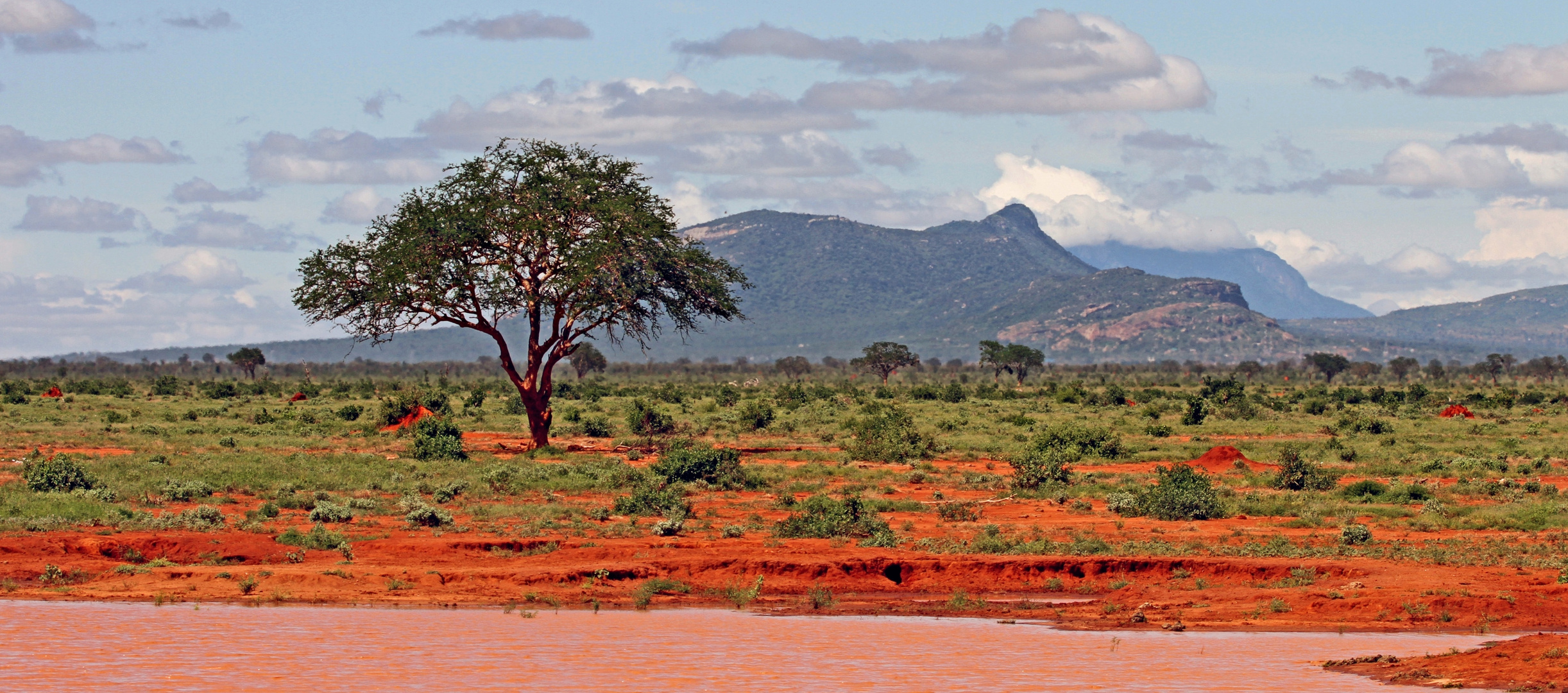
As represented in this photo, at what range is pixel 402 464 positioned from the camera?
35656 mm

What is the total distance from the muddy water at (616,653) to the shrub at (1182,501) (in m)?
10.4

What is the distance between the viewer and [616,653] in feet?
52.8

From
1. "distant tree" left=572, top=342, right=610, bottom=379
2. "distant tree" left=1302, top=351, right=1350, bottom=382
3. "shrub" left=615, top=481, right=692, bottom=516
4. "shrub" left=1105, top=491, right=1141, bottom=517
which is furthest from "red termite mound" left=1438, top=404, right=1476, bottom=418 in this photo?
"distant tree" left=572, top=342, right=610, bottom=379

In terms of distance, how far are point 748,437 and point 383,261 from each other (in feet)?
50.2

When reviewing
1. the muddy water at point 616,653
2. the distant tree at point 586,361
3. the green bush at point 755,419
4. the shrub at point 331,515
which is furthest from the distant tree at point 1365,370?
the muddy water at point 616,653

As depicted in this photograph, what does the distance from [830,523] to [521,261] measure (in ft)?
57.0

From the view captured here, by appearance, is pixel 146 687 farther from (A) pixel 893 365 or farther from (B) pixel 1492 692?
(A) pixel 893 365

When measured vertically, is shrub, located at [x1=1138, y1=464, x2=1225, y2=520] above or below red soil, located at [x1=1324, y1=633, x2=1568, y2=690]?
above

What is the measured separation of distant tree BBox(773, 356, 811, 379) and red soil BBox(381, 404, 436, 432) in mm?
93178

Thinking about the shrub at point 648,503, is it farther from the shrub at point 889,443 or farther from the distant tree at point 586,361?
the distant tree at point 586,361

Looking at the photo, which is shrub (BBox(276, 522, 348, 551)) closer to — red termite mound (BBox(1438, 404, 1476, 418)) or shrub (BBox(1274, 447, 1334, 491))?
shrub (BBox(1274, 447, 1334, 491))

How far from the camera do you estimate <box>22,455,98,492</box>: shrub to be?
28188mm

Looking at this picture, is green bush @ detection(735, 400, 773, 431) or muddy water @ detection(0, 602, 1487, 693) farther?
green bush @ detection(735, 400, 773, 431)

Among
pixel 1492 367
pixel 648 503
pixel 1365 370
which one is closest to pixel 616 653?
pixel 648 503
